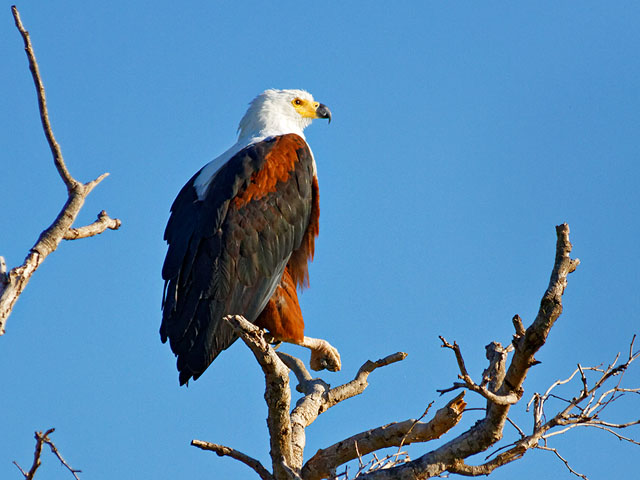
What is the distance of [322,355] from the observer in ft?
21.4

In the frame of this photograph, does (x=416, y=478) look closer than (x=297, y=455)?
Yes

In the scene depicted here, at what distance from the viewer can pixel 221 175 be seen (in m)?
6.45

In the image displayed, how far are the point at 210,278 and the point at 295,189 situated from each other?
1068 millimetres

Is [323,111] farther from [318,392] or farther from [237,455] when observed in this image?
[237,455]

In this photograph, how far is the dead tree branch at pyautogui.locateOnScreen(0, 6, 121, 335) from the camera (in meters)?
3.09

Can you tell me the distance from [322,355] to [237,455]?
2.17 m

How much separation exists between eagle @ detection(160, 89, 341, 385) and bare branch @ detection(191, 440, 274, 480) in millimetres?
1388

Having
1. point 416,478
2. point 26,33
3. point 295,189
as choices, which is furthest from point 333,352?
point 26,33

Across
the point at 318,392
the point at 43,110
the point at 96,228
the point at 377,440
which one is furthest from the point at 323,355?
the point at 43,110

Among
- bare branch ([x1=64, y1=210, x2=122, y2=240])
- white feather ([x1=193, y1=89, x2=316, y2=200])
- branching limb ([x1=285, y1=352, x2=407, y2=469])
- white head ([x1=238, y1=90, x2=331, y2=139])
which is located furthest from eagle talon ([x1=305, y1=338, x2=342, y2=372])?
bare branch ([x1=64, y1=210, x2=122, y2=240])

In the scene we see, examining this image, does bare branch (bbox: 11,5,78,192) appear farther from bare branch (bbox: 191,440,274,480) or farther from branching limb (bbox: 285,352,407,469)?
branching limb (bbox: 285,352,407,469)

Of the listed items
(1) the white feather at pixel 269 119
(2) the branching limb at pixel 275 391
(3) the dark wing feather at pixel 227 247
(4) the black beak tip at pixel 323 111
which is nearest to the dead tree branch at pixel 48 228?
(2) the branching limb at pixel 275 391

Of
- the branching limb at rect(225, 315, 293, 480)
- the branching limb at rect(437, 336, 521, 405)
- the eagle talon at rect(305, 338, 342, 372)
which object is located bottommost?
the branching limb at rect(437, 336, 521, 405)

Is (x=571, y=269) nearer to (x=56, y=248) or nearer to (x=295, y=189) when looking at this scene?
(x=56, y=248)
